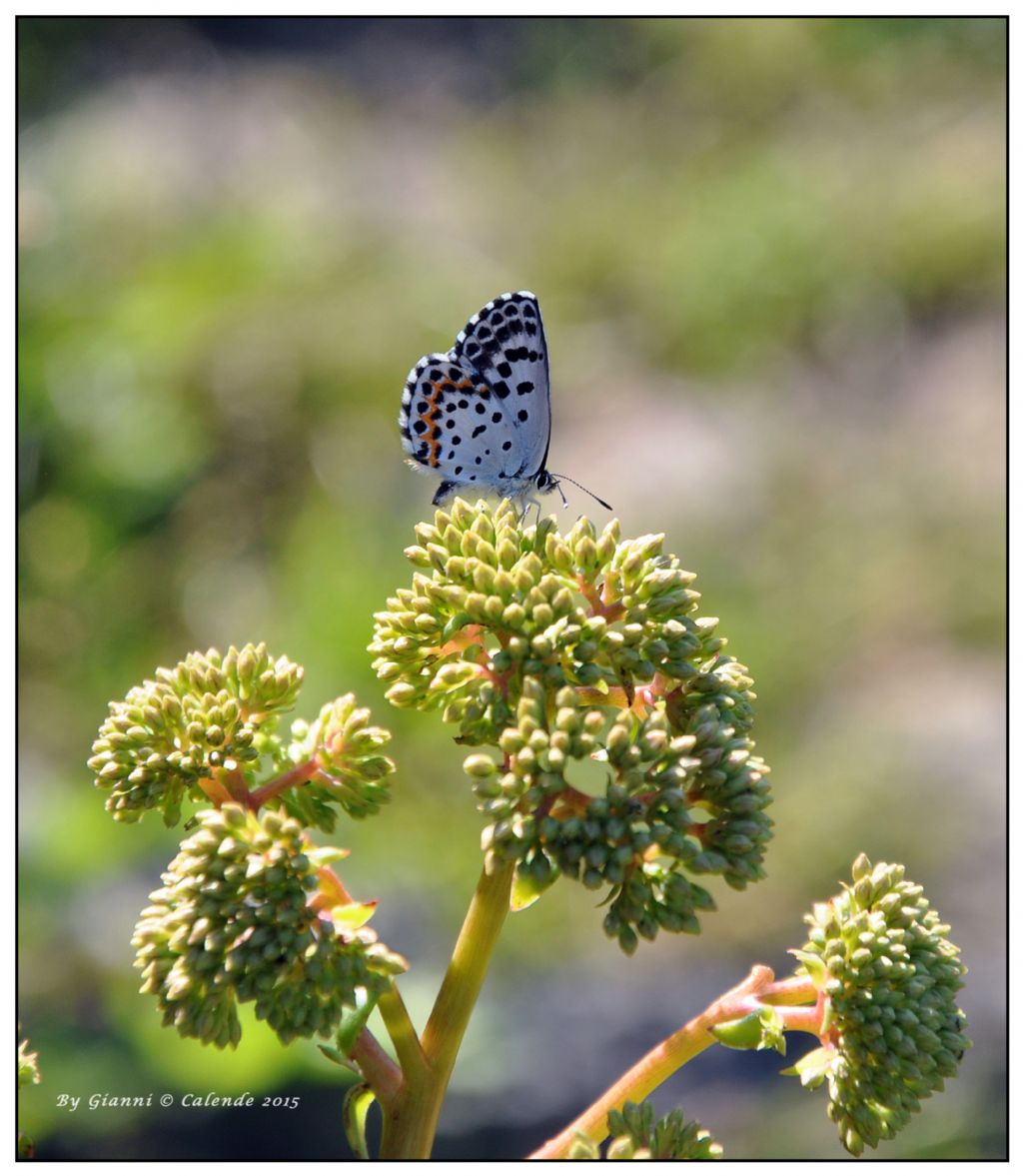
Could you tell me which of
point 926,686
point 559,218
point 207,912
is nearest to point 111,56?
point 559,218

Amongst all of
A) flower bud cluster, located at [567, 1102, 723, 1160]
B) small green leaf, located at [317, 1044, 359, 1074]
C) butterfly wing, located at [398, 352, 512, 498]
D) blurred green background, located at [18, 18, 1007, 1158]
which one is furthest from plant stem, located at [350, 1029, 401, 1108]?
blurred green background, located at [18, 18, 1007, 1158]

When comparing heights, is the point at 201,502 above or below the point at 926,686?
above

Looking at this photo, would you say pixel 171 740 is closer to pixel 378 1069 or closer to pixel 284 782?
pixel 284 782

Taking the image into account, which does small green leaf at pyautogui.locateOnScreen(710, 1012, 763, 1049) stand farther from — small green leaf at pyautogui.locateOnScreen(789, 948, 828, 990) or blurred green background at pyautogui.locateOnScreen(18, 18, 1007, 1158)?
blurred green background at pyautogui.locateOnScreen(18, 18, 1007, 1158)

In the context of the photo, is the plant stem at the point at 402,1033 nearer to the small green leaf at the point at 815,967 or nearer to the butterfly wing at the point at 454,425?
the small green leaf at the point at 815,967

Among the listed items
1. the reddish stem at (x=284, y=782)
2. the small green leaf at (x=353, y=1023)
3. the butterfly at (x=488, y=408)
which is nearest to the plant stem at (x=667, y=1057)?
the small green leaf at (x=353, y=1023)

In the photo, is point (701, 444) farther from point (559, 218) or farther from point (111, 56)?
point (111, 56)
